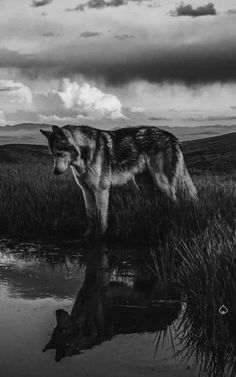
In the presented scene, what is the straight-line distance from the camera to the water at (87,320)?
4.25 m

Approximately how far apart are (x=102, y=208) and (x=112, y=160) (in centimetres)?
92

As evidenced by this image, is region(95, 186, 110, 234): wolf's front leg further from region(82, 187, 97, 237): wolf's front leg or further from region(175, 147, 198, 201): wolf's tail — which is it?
region(175, 147, 198, 201): wolf's tail

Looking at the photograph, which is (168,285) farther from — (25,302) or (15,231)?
(15,231)

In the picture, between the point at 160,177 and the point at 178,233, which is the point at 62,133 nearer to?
the point at 160,177

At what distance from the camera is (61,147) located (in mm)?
9281

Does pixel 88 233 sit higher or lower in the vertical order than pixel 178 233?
lower

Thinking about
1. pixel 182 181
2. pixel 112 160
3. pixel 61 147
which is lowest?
pixel 182 181

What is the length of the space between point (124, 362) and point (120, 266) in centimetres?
327

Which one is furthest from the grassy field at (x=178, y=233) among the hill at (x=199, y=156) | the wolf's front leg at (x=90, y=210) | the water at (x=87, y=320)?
the hill at (x=199, y=156)

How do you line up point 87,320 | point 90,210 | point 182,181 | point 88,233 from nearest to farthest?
1. point 87,320
2. point 88,233
3. point 90,210
4. point 182,181

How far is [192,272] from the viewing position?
227 inches

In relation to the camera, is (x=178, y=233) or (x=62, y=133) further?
(x=62, y=133)

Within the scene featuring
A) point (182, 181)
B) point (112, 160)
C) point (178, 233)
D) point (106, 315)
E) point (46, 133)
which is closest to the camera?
point (106, 315)

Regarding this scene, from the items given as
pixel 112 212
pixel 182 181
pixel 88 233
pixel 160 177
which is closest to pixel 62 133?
pixel 88 233
